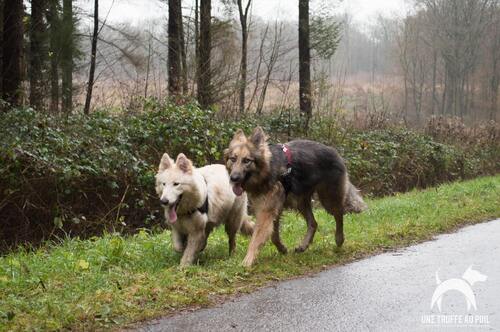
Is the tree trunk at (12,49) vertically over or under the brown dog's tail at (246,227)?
over

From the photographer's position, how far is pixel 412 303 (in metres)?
5.32

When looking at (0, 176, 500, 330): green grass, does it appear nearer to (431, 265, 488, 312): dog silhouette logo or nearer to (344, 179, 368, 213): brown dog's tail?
(344, 179, 368, 213): brown dog's tail

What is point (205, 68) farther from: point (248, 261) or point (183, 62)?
point (248, 261)

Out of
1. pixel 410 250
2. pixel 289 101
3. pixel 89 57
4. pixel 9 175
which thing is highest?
pixel 89 57

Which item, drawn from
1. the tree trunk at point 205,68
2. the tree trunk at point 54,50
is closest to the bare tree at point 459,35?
the tree trunk at point 205,68

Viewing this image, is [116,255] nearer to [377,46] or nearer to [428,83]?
Answer: [428,83]

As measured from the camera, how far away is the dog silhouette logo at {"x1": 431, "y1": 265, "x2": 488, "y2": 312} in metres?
5.35

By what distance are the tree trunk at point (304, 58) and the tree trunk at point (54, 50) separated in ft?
25.8

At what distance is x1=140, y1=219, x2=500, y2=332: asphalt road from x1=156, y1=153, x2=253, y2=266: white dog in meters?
1.53

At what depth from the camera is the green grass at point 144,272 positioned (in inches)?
193

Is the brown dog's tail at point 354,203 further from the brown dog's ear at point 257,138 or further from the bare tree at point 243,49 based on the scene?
the bare tree at point 243,49

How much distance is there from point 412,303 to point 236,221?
3354mm

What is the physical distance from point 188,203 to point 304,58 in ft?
41.6

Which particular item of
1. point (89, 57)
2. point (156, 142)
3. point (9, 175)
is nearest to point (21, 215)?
point (9, 175)
